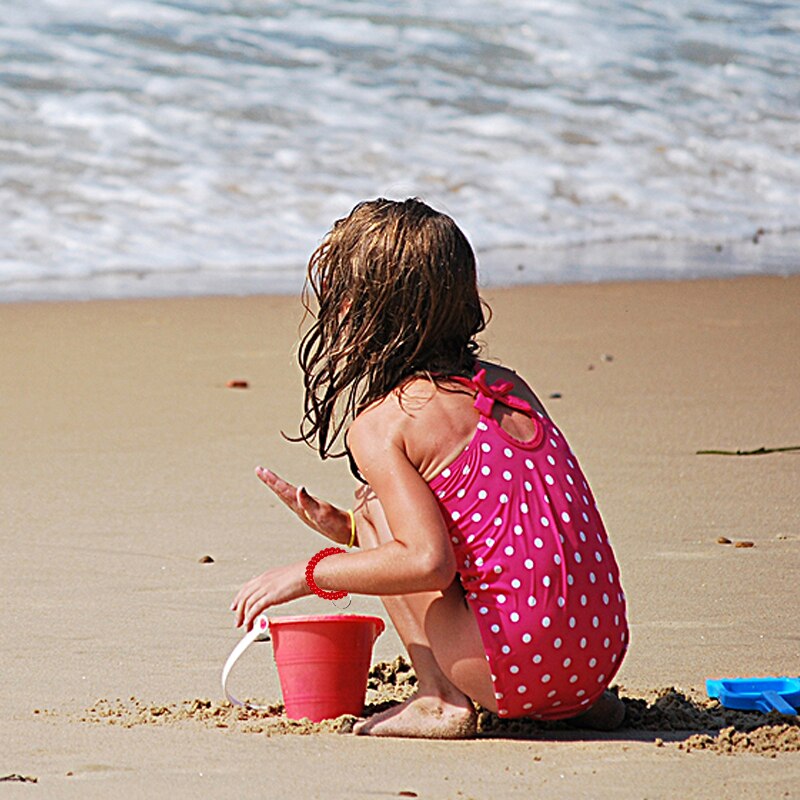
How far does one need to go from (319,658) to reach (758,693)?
0.83m

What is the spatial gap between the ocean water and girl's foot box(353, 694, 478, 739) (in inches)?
220

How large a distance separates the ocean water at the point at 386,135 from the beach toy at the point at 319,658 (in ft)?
17.9

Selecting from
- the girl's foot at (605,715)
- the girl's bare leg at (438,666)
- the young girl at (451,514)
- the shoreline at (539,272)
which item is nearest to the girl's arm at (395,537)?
the young girl at (451,514)

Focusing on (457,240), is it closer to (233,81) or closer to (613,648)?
(613,648)

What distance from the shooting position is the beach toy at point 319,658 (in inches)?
104

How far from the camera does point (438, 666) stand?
2582 mm

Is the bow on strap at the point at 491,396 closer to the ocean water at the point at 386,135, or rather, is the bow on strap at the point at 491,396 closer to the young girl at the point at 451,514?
the young girl at the point at 451,514

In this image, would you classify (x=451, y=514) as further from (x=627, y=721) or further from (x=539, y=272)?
(x=539, y=272)

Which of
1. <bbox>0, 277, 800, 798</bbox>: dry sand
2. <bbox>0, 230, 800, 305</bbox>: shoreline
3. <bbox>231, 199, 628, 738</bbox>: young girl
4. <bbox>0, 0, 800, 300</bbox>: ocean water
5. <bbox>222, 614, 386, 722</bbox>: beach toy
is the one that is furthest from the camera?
<bbox>0, 0, 800, 300</bbox>: ocean water

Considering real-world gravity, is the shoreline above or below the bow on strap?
below

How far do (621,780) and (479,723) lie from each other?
37cm

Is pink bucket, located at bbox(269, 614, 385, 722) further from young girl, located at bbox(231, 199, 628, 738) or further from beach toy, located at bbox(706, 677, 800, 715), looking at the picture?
beach toy, located at bbox(706, 677, 800, 715)

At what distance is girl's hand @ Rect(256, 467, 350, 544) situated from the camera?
272 centimetres

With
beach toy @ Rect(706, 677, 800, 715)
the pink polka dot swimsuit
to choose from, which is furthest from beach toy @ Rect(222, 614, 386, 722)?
beach toy @ Rect(706, 677, 800, 715)
